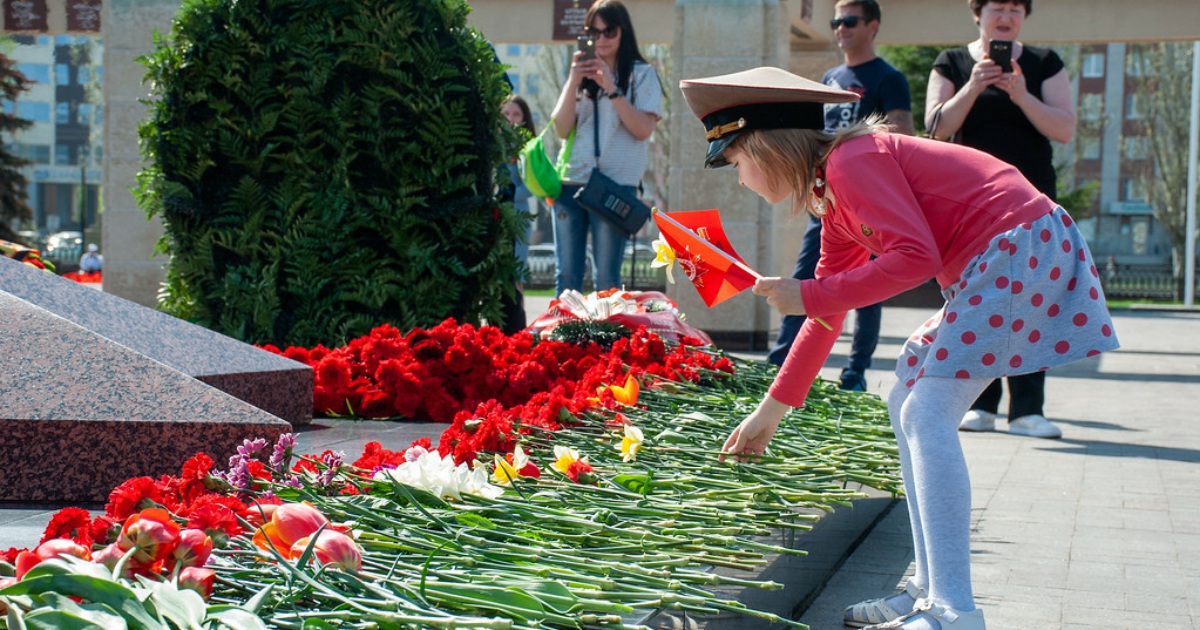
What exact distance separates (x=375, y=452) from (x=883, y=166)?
1282 mm

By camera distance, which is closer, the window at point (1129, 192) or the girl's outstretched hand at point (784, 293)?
the girl's outstretched hand at point (784, 293)

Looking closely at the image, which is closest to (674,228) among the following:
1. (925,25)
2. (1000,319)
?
(1000,319)

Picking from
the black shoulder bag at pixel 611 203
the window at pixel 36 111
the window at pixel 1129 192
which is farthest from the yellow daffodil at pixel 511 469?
the window at pixel 1129 192

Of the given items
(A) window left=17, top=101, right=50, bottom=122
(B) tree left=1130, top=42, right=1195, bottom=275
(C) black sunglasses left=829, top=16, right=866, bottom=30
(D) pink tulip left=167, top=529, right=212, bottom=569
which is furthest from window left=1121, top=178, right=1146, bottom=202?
(D) pink tulip left=167, top=529, right=212, bottom=569

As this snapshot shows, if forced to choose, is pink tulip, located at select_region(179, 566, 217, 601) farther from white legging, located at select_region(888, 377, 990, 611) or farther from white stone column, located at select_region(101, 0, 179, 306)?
white stone column, located at select_region(101, 0, 179, 306)

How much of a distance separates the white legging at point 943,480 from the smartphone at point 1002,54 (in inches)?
149

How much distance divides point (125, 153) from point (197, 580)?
10401 mm

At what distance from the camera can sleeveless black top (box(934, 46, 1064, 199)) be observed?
21.5 feet

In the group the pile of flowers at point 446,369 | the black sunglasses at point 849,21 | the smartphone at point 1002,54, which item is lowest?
the pile of flowers at point 446,369

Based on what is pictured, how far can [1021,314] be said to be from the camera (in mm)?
2932

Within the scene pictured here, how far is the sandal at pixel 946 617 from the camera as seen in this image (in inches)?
109

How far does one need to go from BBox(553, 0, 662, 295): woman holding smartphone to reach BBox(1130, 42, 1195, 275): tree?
117 ft

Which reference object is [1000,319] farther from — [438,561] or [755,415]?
[438,561]

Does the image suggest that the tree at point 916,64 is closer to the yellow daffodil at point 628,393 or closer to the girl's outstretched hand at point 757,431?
the yellow daffodil at point 628,393
